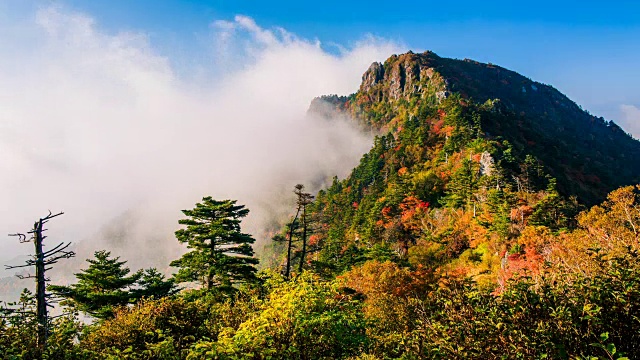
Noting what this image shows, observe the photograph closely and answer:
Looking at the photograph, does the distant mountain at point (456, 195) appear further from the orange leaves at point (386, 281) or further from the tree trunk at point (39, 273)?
the tree trunk at point (39, 273)

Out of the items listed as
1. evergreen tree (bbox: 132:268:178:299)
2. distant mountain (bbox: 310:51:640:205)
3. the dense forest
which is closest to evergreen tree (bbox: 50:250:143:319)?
the dense forest

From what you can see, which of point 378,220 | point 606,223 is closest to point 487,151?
point 378,220

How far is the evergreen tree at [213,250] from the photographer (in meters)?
25.8

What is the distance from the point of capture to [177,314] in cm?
1312

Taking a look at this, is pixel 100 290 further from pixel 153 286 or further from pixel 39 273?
pixel 39 273

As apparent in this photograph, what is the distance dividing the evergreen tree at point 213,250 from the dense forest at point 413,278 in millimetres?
112

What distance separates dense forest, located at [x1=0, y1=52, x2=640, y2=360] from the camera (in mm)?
6629

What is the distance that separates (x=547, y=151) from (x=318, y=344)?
316 feet

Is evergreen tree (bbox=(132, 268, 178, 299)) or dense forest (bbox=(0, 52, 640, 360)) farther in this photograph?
evergreen tree (bbox=(132, 268, 178, 299))

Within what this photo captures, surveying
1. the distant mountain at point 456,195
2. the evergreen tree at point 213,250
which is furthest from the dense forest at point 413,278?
the distant mountain at point 456,195

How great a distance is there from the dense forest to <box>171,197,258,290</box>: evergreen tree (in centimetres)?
11

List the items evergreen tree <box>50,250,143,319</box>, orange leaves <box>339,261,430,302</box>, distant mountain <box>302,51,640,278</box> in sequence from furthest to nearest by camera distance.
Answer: distant mountain <box>302,51,640,278</box> → orange leaves <box>339,261,430,302</box> → evergreen tree <box>50,250,143,319</box>

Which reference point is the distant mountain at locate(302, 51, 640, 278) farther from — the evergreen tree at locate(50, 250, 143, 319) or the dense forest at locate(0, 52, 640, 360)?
the evergreen tree at locate(50, 250, 143, 319)

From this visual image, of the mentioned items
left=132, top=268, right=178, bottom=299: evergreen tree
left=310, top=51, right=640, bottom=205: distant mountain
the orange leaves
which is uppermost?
left=310, top=51, right=640, bottom=205: distant mountain
